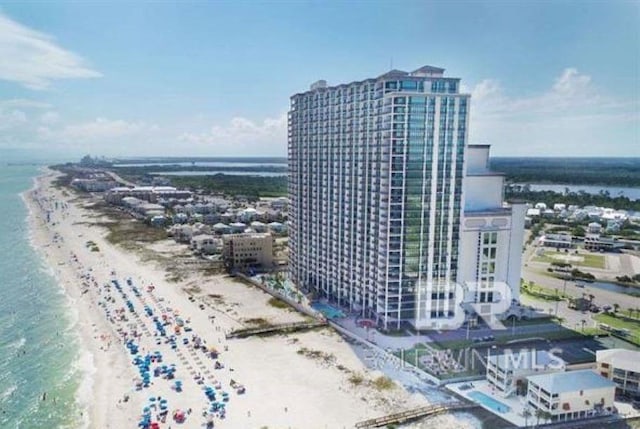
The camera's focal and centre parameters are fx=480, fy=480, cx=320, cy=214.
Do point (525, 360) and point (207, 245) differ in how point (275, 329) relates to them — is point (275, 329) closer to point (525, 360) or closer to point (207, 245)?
point (525, 360)

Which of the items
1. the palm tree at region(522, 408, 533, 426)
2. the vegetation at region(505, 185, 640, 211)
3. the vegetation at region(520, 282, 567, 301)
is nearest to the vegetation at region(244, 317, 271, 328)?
the palm tree at region(522, 408, 533, 426)

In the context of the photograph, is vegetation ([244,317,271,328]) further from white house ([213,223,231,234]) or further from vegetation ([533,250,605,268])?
vegetation ([533,250,605,268])

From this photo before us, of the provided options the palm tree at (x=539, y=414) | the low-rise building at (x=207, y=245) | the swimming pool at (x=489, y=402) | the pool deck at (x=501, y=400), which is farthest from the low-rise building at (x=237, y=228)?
the palm tree at (x=539, y=414)

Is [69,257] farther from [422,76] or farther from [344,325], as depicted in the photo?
[422,76]

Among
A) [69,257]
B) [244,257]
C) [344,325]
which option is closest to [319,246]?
[344,325]

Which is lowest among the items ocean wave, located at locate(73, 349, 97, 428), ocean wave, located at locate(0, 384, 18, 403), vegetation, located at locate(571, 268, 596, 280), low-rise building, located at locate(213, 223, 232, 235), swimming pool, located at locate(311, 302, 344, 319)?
ocean wave, located at locate(0, 384, 18, 403)

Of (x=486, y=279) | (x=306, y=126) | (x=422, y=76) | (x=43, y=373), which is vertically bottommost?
(x=43, y=373)

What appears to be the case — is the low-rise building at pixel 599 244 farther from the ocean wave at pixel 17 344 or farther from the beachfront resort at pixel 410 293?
the ocean wave at pixel 17 344
